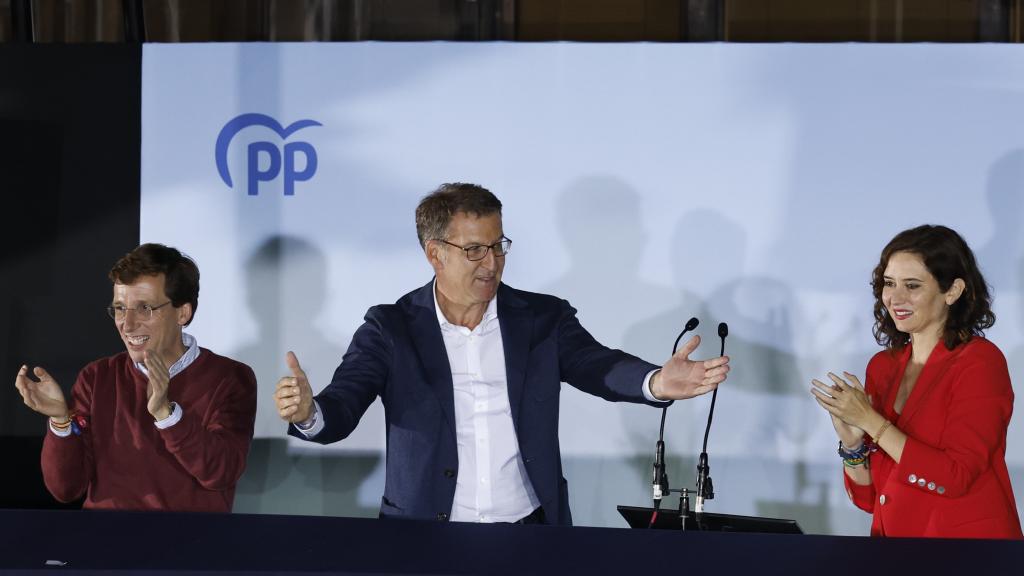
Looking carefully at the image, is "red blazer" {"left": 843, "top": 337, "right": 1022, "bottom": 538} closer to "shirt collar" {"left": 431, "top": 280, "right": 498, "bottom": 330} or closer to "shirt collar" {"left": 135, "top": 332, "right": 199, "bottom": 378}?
"shirt collar" {"left": 431, "top": 280, "right": 498, "bottom": 330}

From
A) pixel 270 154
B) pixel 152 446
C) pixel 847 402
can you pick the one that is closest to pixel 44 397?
pixel 152 446

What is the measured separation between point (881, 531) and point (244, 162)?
259cm

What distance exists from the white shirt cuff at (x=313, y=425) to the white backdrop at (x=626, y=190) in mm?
1521

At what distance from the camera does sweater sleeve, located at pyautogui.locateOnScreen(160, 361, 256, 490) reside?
277 cm

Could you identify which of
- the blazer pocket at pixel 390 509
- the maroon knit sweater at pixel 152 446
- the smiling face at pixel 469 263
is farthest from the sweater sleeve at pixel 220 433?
the smiling face at pixel 469 263

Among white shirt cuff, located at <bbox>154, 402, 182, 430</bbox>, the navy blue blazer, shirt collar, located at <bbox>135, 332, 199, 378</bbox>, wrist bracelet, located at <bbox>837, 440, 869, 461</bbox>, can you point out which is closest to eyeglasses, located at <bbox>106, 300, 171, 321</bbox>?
shirt collar, located at <bbox>135, 332, 199, 378</bbox>

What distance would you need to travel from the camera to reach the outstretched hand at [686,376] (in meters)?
2.57

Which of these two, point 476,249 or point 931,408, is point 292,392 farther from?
point 931,408

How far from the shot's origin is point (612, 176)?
4.07 meters

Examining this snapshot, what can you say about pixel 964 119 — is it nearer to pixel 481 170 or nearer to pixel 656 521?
pixel 481 170

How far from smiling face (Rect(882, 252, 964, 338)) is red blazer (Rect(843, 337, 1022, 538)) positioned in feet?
0.23

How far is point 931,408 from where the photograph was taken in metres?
2.67

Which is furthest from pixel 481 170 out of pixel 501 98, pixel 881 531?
pixel 881 531

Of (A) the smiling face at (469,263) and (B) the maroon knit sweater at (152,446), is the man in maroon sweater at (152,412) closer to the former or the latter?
(B) the maroon knit sweater at (152,446)
